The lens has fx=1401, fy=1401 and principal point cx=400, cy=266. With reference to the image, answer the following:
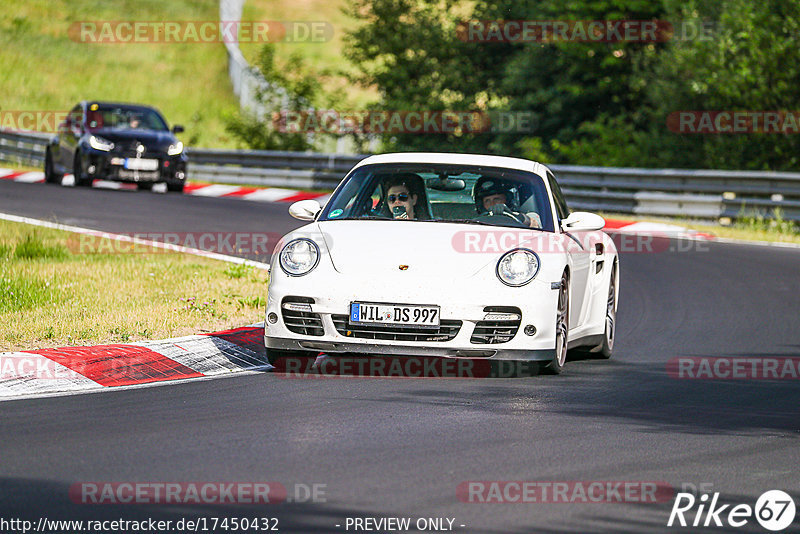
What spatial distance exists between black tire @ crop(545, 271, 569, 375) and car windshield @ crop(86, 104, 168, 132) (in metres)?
18.1

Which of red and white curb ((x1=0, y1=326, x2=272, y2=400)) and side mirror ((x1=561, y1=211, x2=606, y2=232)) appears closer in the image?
red and white curb ((x1=0, y1=326, x2=272, y2=400))

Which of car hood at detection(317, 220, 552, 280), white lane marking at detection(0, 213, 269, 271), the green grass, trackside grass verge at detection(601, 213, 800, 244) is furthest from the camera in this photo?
the green grass

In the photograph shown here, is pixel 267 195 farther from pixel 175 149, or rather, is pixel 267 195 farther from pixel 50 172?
pixel 50 172

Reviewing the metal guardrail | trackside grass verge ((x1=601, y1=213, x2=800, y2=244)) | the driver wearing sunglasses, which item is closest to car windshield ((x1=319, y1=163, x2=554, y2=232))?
the driver wearing sunglasses

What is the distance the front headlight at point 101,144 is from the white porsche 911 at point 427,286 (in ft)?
53.4

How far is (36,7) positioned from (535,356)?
202ft

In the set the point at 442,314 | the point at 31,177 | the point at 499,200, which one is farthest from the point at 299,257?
the point at 31,177

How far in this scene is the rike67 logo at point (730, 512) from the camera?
17.9 ft

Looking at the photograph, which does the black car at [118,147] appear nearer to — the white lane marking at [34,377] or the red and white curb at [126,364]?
the red and white curb at [126,364]

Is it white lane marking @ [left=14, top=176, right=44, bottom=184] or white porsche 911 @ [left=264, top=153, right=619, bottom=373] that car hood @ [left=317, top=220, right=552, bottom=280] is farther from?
white lane marking @ [left=14, top=176, right=44, bottom=184]

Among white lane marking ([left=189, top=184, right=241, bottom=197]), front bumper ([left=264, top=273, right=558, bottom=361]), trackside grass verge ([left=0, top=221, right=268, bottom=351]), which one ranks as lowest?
white lane marking ([left=189, top=184, right=241, bottom=197])

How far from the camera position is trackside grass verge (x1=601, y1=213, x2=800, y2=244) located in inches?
826

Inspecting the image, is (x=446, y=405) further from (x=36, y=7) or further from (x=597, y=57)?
(x=36, y=7)

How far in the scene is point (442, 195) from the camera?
1005 cm
